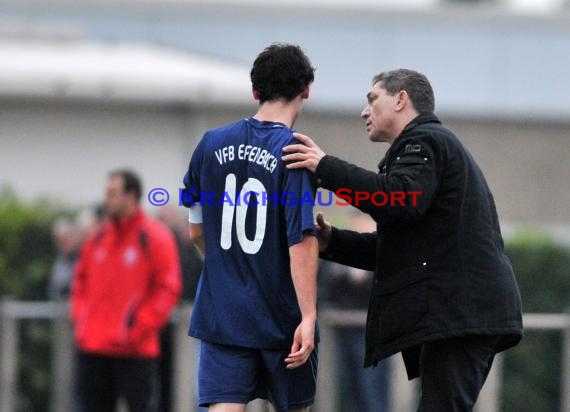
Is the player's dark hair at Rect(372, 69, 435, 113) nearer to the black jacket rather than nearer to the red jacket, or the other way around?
the black jacket

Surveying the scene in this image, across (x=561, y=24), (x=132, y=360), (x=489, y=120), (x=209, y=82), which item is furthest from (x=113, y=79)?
(x=561, y=24)

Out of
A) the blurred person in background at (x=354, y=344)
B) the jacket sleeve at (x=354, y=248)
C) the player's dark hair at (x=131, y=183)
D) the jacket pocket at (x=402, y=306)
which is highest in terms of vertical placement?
the player's dark hair at (x=131, y=183)

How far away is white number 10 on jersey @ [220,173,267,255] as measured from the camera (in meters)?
5.53

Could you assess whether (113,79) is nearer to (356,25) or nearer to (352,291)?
(352,291)

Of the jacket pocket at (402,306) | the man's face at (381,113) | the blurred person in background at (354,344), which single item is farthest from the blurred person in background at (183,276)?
the jacket pocket at (402,306)

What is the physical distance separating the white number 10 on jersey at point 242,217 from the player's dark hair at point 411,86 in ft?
2.34

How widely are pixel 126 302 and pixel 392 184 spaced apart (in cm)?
403

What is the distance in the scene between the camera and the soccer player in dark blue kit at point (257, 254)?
18.0 ft

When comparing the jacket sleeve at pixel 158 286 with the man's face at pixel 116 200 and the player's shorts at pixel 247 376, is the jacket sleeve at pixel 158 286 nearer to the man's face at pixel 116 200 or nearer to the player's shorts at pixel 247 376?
the man's face at pixel 116 200

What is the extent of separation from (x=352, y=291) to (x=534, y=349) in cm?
158

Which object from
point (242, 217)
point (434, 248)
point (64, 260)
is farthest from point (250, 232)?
point (64, 260)

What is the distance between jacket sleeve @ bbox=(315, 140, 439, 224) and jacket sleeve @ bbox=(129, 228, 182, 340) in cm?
369

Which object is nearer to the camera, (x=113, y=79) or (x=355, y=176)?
(x=355, y=176)

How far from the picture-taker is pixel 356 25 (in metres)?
25.1
